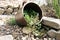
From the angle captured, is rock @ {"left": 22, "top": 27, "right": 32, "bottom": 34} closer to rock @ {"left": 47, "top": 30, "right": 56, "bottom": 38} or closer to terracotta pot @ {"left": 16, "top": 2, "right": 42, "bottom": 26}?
terracotta pot @ {"left": 16, "top": 2, "right": 42, "bottom": 26}

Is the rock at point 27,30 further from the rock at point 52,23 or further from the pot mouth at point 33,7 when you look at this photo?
the pot mouth at point 33,7

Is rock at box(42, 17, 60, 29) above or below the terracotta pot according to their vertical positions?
below

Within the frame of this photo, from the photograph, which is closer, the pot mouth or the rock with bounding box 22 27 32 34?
the rock with bounding box 22 27 32 34

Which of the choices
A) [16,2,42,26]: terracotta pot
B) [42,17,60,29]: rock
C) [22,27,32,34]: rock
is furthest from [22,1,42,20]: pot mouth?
[22,27,32,34]: rock

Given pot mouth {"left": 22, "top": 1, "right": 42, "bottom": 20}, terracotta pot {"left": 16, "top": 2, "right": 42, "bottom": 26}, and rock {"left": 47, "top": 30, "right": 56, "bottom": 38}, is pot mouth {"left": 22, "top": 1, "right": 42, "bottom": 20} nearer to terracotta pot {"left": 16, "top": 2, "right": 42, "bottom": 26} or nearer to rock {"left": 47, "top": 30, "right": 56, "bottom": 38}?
terracotta pot {"left": 16, "top": 2, "right": 42, "bottom": 26}

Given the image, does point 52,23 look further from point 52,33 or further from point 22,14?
point 22,14

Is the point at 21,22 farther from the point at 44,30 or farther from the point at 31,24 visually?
the point at 44,30

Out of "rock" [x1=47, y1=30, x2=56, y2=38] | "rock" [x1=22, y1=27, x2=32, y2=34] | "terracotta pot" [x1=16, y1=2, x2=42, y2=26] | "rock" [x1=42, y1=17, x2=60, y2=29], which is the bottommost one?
"rock" [x1=47, y1=30, x2=56, y2=38]

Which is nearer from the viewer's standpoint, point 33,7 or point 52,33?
point 52,33

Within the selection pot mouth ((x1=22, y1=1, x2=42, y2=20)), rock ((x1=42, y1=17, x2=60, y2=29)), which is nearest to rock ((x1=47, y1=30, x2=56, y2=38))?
rock ((x1=42, y1=17, x2=60, y2=29))

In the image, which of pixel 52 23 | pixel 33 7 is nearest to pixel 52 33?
pixel 52 23

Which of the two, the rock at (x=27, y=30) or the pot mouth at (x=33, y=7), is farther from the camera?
the pot mouth at (x=33, y=7)

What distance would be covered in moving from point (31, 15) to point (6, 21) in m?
0.56

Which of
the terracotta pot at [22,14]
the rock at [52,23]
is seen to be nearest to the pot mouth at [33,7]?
the terracotta pot at [22,14]
